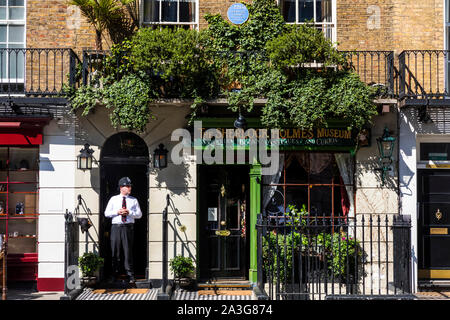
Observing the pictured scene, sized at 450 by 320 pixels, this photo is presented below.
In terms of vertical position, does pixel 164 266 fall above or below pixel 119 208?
below

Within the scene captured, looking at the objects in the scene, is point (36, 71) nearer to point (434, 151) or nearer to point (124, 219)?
point (124, 219)

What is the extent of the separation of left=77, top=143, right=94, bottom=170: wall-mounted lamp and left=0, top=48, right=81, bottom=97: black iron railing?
1.25 meters

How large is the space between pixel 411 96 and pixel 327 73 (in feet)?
5.79

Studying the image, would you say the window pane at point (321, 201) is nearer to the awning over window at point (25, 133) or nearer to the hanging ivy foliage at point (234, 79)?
the hanging ivy foliage at point (234, 79)

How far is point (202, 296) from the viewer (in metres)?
10.8

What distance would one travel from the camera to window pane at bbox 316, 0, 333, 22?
1212cm

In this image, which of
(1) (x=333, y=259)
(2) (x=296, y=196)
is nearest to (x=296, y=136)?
(2) (x=296, y=196)

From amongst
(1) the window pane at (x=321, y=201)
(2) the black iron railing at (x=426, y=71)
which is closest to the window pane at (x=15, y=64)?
(1) the window pane at (x=321, y=201)

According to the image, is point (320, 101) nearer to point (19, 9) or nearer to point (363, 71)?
point (363, 71)

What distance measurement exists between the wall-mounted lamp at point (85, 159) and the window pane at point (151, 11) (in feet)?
9.91

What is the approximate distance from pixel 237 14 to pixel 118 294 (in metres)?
6.12

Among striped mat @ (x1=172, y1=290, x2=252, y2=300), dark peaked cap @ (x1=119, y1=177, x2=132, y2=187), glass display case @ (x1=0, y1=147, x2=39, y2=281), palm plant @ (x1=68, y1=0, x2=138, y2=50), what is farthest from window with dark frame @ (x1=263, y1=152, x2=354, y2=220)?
glass display case @ (x1=0, y1=147, x2=39, y2=281)

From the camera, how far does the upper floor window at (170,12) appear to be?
12023 mm

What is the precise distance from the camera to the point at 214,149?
11508mm
